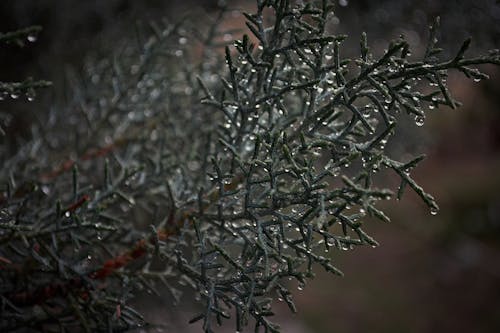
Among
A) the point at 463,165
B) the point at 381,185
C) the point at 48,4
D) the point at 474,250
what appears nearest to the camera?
the point at 48,4

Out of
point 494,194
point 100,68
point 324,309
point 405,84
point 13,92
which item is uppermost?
point 494,194

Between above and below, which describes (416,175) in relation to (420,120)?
above

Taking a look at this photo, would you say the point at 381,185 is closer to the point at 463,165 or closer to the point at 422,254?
the point at 422,254

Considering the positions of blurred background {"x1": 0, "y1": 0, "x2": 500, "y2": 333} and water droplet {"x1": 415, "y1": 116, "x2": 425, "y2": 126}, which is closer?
water droplet {"x1": 415, "y1": 116, "x2": 425, "y2": 126}

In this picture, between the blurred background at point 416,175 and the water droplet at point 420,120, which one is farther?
the blurred background at point 416,175

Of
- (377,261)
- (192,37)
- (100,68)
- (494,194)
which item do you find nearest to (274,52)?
(192,37)

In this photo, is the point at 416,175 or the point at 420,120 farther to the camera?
the point at 416,175

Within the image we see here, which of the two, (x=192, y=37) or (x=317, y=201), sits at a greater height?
(x=192, y=37)

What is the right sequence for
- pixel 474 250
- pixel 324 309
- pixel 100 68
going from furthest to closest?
1. pixel 474 250
2. pixel 324 309
3. pixel 100 68
